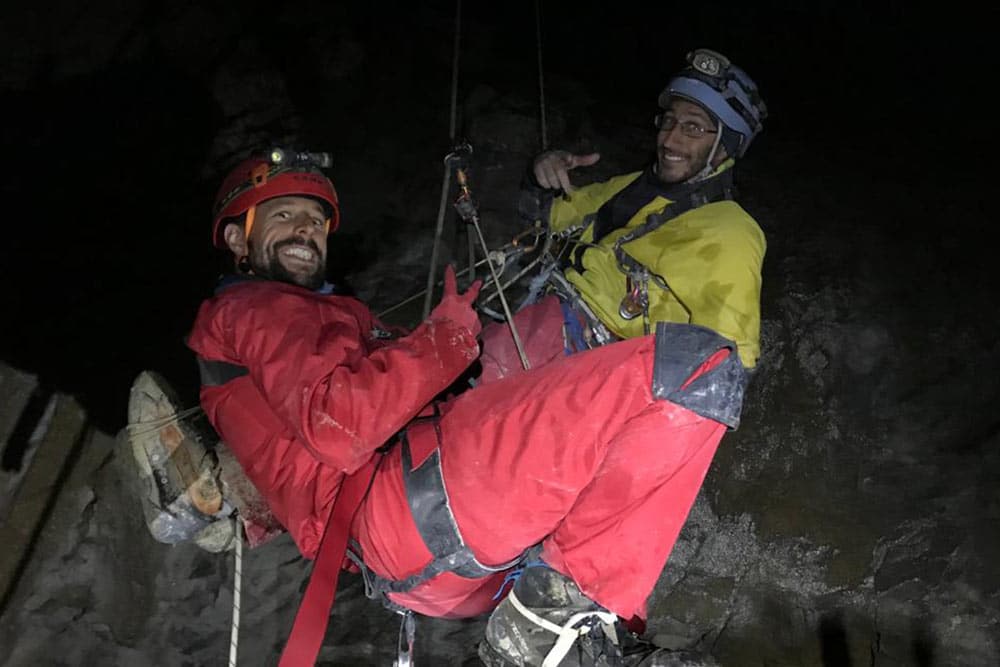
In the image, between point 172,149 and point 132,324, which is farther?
point 172,149

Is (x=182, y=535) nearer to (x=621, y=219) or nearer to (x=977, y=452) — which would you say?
(x=621, y=219)

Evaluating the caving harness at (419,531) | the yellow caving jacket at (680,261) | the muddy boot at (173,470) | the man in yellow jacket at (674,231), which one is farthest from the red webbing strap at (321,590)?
the yellow caving jacket at (680,261)

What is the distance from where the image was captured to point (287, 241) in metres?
2.65

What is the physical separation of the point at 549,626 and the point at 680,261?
4.67ft

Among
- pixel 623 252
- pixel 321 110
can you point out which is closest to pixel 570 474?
pixel 623 252

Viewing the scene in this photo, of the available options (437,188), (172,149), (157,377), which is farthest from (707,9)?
(157,377)

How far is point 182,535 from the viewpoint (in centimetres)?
251

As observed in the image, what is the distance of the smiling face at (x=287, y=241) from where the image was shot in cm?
263

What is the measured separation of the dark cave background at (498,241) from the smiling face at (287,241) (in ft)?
4.73

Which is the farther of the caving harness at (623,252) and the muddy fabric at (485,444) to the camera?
the caving harness at (623,252)

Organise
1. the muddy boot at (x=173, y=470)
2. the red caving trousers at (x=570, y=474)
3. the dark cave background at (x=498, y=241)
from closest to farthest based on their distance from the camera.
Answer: the red caving trousers at (x=570, y=474) < the muddy boot at (x=173, y=470) < the dark cave background at (x=498, y=241)

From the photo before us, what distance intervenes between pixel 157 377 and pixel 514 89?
12.5 ft

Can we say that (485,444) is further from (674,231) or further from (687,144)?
(687,144)

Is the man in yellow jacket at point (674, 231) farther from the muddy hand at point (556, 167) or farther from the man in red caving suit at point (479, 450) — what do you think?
the man in red caving suit at point (479, 450)
